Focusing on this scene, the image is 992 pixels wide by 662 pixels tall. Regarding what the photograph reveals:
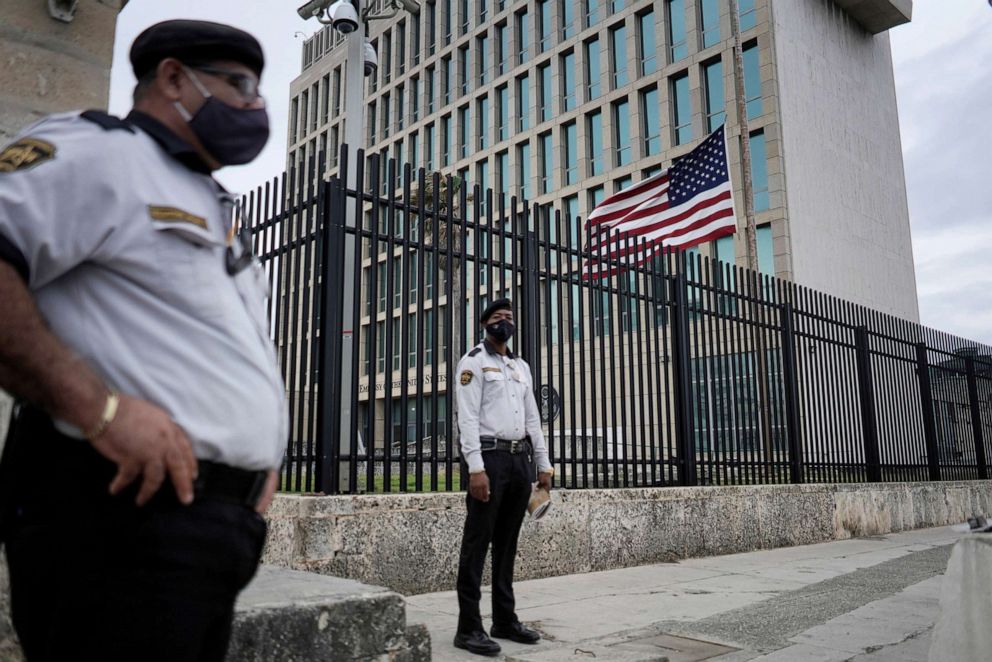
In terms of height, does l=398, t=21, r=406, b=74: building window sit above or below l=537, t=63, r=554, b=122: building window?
above

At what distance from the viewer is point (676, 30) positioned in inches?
1077

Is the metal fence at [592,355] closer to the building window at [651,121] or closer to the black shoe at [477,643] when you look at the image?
the black shoe at [477,643]

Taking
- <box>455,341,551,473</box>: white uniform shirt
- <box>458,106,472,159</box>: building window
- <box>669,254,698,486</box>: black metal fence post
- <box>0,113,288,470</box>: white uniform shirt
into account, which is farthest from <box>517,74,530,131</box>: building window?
<box>0,113,288,470</box>: white uniform shirt

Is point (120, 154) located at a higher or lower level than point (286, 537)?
higher

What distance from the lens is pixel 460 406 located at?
169 inches

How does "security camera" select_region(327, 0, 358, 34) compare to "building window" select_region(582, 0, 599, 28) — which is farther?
"building window" select_region(582, 0, 599, 28)

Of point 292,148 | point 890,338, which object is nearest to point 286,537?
point 890,338

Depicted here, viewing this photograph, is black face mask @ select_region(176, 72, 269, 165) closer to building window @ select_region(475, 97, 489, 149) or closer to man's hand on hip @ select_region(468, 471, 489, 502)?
man's hand on hip @ select_region(468, 471, 489, 502)

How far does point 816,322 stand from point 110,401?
406 inches

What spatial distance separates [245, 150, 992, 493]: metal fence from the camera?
5.49 m

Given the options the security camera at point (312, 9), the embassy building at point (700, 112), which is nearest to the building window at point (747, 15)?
the embassy building at point (700, 112)

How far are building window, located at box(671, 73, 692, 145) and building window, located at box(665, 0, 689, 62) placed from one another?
80 centimetres

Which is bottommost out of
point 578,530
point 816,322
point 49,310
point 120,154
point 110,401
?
point 578,530

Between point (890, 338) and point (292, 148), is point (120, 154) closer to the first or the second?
point (890, 338)
